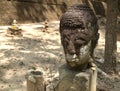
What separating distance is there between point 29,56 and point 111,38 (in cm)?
226

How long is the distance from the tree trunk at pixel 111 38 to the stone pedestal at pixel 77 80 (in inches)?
150

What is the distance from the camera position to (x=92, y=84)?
246 centimetres

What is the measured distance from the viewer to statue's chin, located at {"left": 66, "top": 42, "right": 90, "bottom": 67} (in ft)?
7.80

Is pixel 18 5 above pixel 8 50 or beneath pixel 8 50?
above

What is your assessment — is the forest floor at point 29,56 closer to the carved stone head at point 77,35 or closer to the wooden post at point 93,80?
the wooden post at point 93,80

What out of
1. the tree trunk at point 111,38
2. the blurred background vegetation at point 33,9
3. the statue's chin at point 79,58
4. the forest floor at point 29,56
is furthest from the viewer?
the blurred background vegetation at point 33,9

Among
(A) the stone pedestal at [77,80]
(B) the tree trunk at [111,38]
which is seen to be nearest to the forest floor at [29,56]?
(B) the tree trunk at [111,38]

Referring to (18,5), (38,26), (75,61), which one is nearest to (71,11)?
(75,61)

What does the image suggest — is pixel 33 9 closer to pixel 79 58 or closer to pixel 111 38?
pixel 111 38

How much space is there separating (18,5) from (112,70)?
254 inches

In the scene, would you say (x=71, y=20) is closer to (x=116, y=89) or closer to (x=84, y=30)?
(x=84, y=30)

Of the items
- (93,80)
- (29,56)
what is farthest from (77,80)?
(29,56)

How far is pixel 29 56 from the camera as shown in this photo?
7359mm

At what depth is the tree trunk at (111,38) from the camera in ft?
20.2
